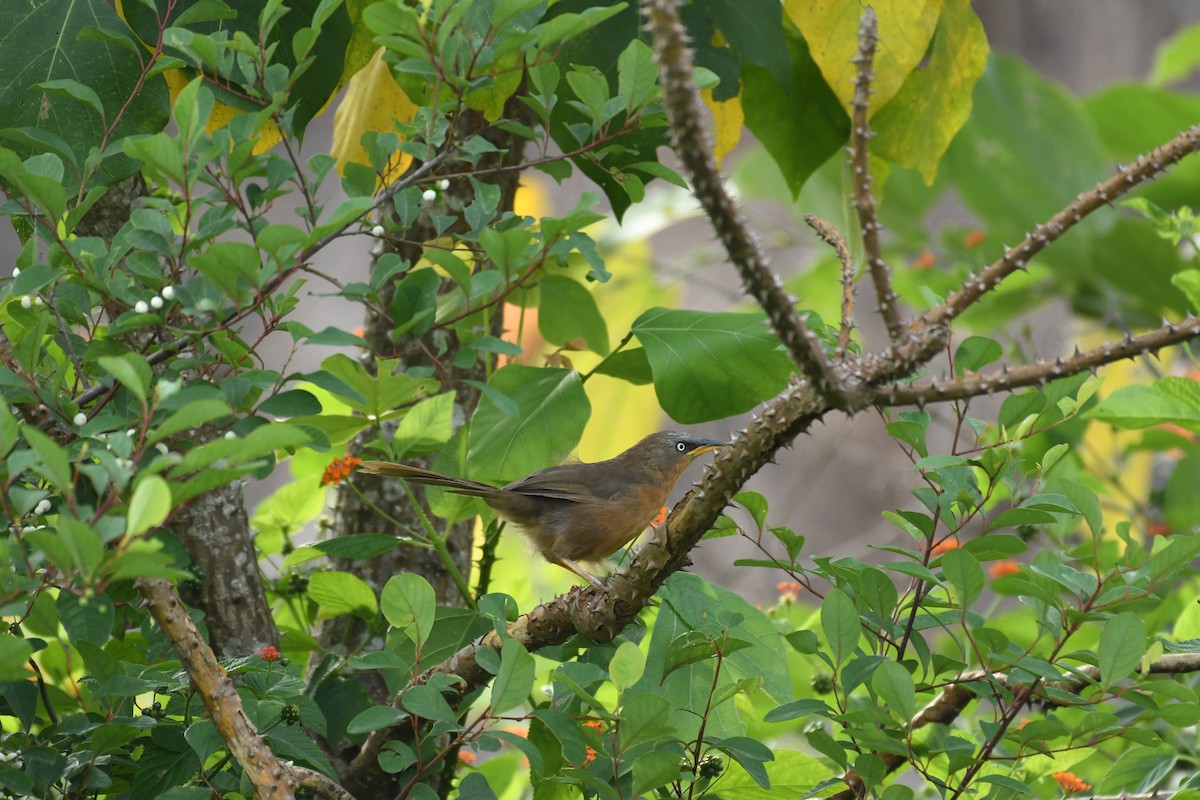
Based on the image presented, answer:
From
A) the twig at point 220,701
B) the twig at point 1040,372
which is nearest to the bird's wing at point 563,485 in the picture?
the twig at point 220,701

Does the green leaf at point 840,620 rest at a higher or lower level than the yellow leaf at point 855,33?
lower

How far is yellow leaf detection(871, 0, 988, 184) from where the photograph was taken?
1458mm

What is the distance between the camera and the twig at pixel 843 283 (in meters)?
0.84

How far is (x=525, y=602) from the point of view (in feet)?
5.46

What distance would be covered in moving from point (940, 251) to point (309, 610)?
258 cm

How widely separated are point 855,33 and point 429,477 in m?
0.76

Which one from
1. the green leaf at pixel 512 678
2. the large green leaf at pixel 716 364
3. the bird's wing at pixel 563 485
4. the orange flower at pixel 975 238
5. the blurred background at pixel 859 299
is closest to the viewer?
the green leaf at pixel 512 678

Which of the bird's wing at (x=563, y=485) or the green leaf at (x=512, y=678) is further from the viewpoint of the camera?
the bird's wing at (x=563, y=485)

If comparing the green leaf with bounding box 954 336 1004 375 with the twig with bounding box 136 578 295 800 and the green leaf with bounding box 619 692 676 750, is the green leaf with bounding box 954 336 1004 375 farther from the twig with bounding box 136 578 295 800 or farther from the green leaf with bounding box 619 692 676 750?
the twig with bounding box 136 578 295 800

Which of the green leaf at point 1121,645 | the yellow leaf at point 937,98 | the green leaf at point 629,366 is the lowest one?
the green leaf at point 1121,645

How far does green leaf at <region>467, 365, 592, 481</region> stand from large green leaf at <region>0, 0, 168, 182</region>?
0.48 meters

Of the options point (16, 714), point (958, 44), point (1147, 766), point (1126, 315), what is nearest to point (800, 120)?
point (958, 44)

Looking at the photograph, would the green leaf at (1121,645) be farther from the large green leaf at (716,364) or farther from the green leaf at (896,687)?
the large green leaf at (716,364)

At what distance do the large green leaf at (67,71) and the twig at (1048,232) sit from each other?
84 centimetres
